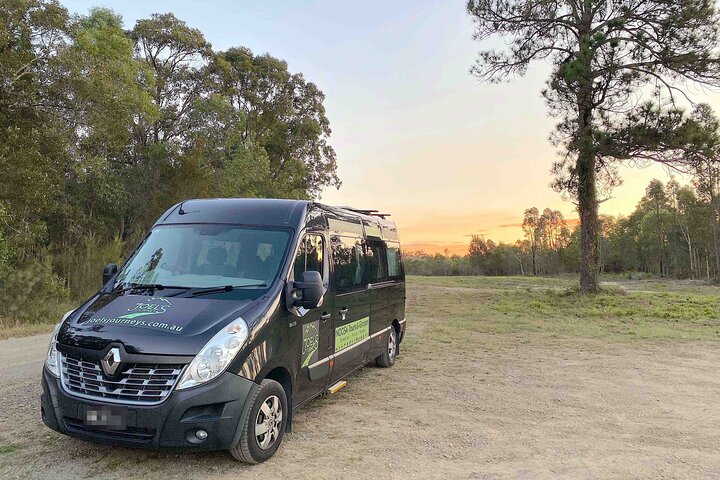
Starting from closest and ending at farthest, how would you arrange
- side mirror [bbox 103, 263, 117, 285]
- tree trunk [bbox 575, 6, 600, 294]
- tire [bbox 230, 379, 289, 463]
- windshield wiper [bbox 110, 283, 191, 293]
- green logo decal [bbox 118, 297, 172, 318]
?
1. tire [bbox 230, 379, 289, 463]
2. green logo decal [bbox 118, 297, 172, 318]
3. windshield wiper [bbox 110, 283, 191, 293]
4. side mirror [bbox 103, 263, 117, 285]
5. tree trunk [bbox 575, 6, 600, 294]

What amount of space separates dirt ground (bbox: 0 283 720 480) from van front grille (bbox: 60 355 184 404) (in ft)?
2.18

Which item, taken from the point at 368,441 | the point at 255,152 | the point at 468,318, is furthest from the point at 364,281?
the point at 255,152

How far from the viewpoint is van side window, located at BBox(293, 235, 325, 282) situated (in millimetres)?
4723

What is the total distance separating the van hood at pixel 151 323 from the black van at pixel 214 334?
11mm

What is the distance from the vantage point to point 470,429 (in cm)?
504

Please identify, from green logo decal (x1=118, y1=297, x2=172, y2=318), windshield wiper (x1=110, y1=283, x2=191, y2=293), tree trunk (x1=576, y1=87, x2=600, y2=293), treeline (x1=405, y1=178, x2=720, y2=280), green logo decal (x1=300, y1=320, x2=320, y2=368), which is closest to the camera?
green logo decal (x1=118, y1=297, x2=172, y2=318)

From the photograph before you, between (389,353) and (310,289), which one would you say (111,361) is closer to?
(310,289)

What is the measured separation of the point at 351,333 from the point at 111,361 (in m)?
2.84

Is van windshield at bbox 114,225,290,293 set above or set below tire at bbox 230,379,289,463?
above

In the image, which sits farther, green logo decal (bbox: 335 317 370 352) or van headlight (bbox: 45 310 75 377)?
green logo decal (bbox: 335 317 370 352)

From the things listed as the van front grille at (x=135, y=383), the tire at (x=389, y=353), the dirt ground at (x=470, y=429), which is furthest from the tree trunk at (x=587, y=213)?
the van front grille at (x=135, y=383)

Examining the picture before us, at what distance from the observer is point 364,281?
6.35 m

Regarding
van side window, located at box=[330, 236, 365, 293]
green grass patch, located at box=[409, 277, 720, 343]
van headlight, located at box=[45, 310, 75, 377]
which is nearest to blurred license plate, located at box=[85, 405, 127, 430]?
van headlight, located at box=[45, 310, 75, 377]

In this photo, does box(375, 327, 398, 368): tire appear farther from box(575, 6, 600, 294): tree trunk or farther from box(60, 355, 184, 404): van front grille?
box(575, 6, 600, 294): tree trunk
